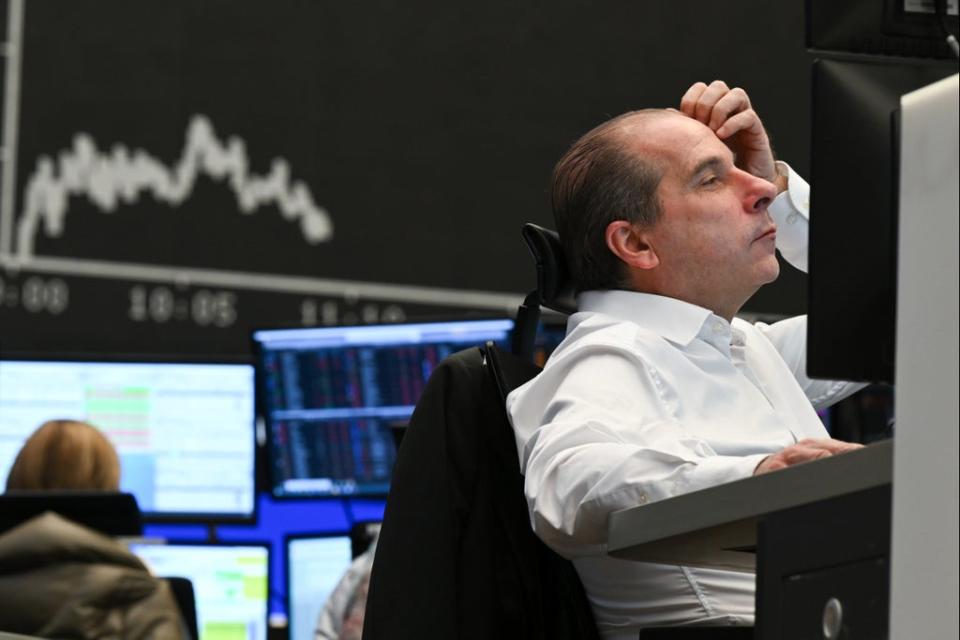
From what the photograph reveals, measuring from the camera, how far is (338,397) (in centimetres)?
377

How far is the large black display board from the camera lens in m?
5.30

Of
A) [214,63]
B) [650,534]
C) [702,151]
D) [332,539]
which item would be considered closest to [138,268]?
[214,63]

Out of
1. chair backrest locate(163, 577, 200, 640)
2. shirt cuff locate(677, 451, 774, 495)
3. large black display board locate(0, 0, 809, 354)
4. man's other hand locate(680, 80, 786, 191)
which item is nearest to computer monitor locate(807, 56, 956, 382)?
shirt cuff locate(677, 451, 774, 495)

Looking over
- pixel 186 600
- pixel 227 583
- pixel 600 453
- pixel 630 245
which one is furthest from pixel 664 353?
pixel 227 583

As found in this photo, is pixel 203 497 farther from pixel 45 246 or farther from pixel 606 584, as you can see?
pixel 606 584

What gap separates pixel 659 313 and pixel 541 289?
13cm

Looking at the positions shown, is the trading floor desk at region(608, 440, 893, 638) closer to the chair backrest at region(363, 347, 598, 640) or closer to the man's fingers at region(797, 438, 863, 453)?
the man's fingers at region(797, 438, 863, 453)

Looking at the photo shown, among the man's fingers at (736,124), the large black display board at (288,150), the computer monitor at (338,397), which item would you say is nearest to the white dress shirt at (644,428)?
the man's fingers at (736,124)

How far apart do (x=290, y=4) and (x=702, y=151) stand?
398cm

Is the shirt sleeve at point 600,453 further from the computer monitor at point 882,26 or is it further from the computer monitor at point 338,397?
the computer monitor at point 338,397

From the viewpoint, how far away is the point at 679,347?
1578mm

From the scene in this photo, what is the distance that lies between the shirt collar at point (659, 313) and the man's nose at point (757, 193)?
14 cm

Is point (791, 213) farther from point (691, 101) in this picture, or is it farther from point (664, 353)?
point (664, 353)

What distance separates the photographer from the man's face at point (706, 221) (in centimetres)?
167
